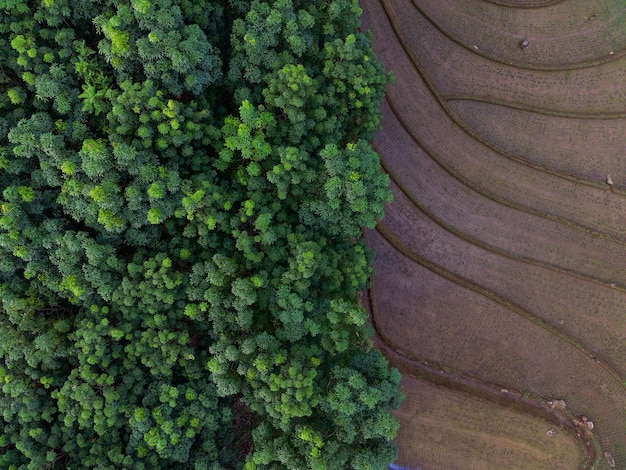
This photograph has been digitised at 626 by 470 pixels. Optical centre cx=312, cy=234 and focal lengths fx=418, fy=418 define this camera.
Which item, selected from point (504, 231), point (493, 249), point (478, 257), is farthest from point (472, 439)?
point (504, 231)

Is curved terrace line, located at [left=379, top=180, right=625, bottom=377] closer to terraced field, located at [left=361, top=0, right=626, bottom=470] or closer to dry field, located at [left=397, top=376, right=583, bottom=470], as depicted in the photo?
terraced field, located at [left=361, top=0, right=626, bottom=470]

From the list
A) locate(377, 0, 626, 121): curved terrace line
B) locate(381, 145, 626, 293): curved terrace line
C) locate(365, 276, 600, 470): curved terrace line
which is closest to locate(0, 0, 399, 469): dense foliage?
locate(365, 276, 600, 470): curved terrace line

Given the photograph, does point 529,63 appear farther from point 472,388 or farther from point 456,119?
point 472,388

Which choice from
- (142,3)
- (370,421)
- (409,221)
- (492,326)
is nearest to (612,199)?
(492,326)

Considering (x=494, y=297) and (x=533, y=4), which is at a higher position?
(x=533, y=4)

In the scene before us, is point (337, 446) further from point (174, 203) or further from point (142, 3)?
point (142, 3)

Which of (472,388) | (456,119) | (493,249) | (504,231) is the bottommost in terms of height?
(472,388)
